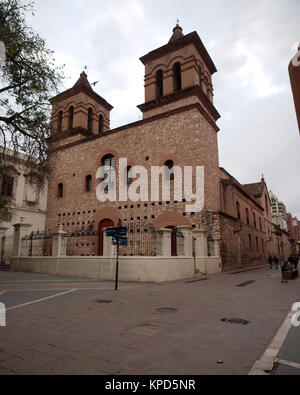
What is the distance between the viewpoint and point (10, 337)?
139 inches

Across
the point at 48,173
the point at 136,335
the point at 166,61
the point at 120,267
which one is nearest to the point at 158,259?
the point at 120,267

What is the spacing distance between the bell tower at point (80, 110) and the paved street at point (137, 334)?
1843cm

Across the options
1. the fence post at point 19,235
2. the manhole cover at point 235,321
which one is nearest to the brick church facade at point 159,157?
the fence post at point 19,235

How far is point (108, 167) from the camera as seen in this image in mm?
19562

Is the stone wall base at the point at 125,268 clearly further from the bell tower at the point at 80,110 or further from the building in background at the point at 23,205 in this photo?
the bell tower at the point at 80,110

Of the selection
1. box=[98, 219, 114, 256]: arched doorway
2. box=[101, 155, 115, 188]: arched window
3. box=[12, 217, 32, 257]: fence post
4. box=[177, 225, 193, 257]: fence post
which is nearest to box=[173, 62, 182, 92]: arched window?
box=[101, 155, 115, 188]: arched window

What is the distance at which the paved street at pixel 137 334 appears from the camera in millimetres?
2646

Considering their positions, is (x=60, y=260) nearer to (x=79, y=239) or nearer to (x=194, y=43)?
(x=79, y=239)

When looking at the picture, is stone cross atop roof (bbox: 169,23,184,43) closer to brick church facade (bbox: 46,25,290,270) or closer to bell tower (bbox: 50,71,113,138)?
brick church facade (bbox: 46,25,290,270)

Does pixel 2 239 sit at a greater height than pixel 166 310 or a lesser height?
greater

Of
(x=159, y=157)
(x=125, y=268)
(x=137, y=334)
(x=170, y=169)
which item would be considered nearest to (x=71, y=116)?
(x=159, y=157)

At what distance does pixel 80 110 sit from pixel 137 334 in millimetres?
22057

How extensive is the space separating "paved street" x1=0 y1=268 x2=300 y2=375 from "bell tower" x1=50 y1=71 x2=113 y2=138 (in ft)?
60.5

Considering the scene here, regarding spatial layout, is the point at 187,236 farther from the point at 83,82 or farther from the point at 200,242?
the point at 83,82
